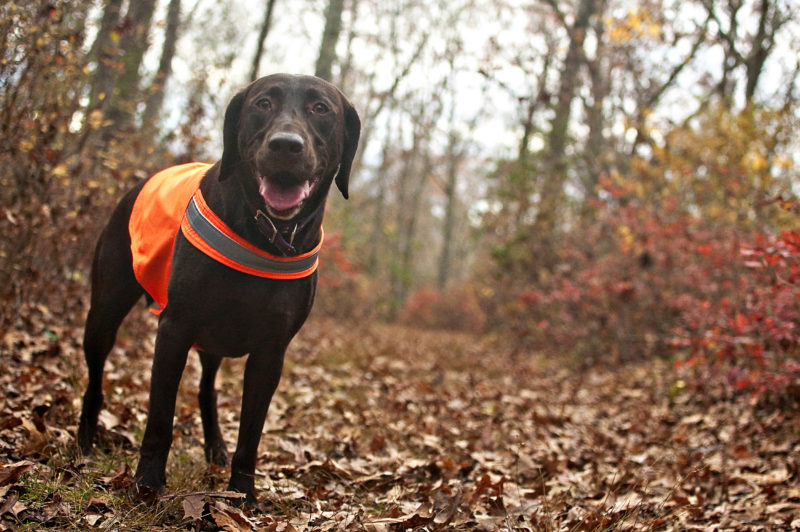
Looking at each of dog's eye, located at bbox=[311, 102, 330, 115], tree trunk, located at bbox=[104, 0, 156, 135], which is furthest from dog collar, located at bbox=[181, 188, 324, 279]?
tree trunk, located at bbox=[104, 0, 156, 135]

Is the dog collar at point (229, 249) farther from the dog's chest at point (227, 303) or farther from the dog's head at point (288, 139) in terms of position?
the dog's head at point (288, 139)

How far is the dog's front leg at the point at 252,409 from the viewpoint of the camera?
2.91 m

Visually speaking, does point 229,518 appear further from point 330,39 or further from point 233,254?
point 330,39

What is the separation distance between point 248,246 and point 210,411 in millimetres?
1282

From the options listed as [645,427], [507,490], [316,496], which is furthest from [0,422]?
[645,427]

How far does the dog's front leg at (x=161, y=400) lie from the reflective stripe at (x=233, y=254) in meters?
0.34

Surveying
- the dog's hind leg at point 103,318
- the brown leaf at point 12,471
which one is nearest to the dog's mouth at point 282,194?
the dog's hind leg at point 103,318

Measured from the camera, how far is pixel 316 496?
317 centimetres

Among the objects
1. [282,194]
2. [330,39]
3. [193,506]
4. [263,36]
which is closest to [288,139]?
[282,194]

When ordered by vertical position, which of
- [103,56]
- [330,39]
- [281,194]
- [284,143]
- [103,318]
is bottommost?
[103,318]

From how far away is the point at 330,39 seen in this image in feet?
34.6

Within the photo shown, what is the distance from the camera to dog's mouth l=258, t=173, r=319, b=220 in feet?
8.57

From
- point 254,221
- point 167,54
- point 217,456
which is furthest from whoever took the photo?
point 167,54

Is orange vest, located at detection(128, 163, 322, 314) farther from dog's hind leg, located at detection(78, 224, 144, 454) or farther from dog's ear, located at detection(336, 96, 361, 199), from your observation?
dog's ear, located at detection(336, 96, 361, 199)
